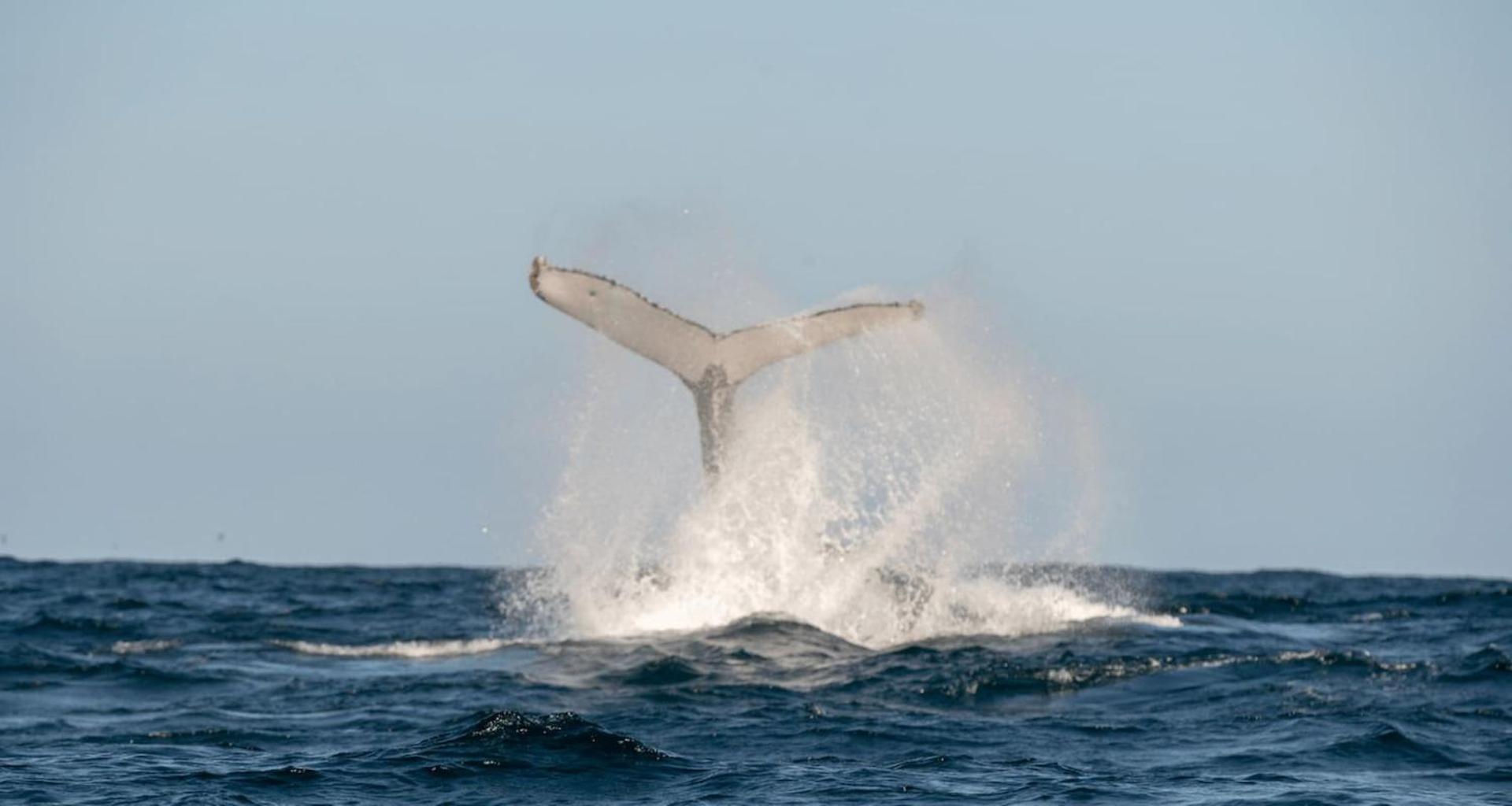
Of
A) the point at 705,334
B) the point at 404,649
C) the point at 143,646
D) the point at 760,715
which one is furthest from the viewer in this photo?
A: the point at 143,646

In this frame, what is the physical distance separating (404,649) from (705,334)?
473 cm

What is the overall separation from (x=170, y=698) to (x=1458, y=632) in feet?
46.7

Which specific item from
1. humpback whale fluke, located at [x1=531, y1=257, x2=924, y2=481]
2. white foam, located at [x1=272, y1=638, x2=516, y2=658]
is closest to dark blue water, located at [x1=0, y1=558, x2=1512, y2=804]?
white foam, located at [x1=272, y1=638, x2=516, y2=658]

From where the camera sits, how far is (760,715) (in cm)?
1319

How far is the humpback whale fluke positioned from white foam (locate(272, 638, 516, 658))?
299cm

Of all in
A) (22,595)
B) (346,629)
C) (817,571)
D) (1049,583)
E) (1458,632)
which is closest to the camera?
(817,571)

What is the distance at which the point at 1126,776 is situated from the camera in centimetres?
1097

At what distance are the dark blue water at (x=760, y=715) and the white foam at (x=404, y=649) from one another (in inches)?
2.7

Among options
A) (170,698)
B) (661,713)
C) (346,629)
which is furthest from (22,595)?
(661,713)

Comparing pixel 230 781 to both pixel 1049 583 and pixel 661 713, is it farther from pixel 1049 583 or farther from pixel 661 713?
pixel 1049 583

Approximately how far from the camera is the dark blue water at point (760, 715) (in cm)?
1071

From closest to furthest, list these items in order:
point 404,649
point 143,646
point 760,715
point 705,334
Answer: point 760,715 → point 705,334 → point 404,649 → point 143,646

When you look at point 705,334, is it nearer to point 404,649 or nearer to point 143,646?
point 404,649

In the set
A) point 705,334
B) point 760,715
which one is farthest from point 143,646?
point 760,715
